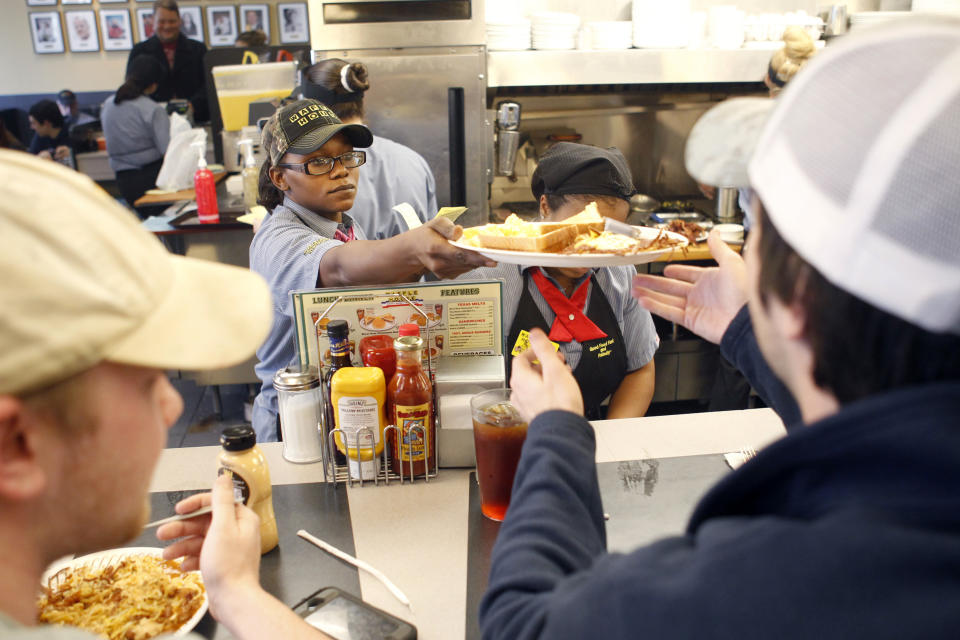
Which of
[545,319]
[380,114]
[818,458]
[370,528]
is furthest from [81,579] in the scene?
[380,114]

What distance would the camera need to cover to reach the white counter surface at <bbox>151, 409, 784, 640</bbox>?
1.24m

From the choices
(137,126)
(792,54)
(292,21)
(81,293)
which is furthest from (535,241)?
(292,21)

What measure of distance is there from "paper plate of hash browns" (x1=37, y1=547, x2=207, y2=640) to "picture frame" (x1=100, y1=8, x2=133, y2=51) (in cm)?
908

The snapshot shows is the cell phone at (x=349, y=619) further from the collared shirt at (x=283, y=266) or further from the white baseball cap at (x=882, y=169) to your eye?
the collared shirt at (x=283, y=266)

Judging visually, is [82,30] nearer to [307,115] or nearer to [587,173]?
[307,115]

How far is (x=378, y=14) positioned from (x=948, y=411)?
3.89 metres

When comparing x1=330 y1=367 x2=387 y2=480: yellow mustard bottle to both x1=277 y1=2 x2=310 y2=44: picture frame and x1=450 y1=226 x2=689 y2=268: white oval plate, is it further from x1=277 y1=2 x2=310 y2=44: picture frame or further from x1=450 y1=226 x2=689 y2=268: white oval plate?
x1=277 y1=2 x2=310 y2=44: picture frame

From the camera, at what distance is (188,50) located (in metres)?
6.62

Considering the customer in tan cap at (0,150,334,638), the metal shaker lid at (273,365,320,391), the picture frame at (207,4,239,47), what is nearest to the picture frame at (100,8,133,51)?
the picture frame at (207,4,239,47)

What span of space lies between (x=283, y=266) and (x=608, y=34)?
2774 millimetres

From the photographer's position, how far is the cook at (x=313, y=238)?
1.92m

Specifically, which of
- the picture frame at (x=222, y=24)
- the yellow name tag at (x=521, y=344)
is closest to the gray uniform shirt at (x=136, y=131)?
the picture frame at (x=222, y=24)

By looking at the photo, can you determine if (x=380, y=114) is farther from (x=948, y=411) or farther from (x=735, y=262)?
(x=948, y=411)

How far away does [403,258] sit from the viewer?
192cm
